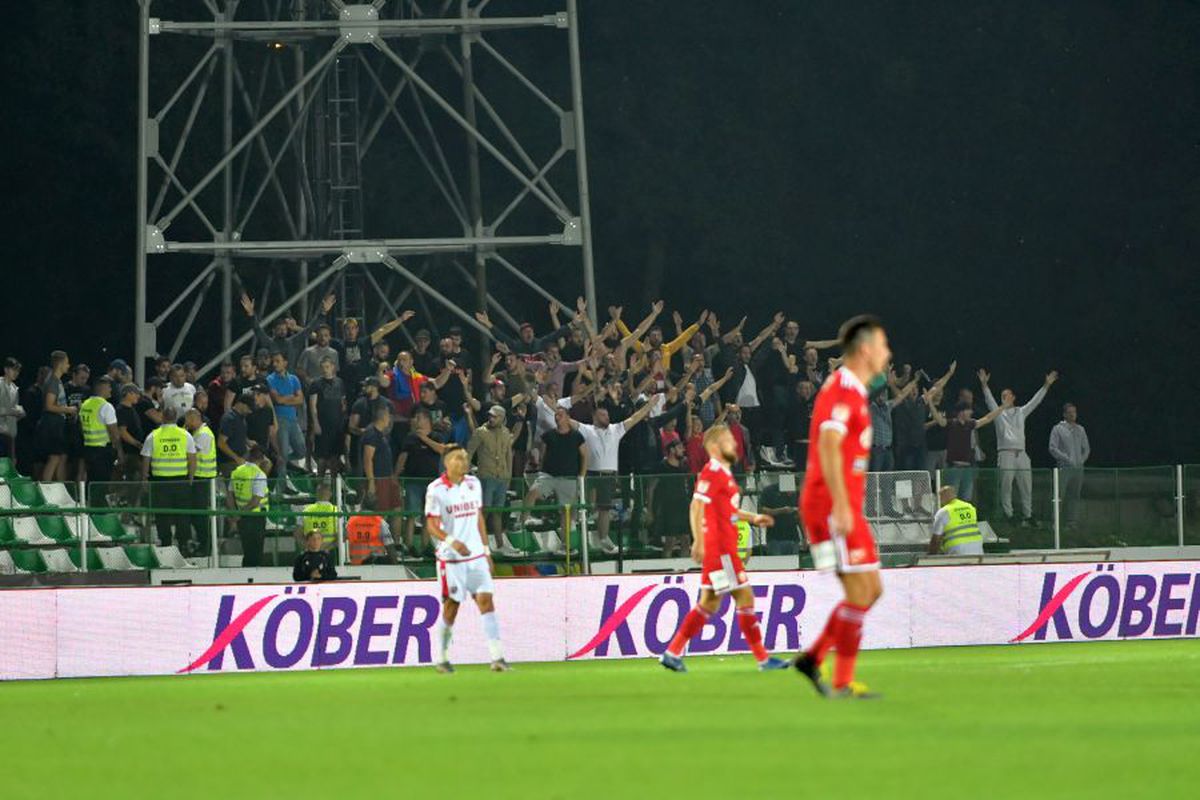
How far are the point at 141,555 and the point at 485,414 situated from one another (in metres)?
5.88

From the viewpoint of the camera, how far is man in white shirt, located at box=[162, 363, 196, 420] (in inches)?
1150

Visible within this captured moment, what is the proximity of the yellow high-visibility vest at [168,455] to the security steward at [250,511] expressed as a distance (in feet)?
3.41

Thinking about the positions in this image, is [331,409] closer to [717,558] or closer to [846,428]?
[717,558]

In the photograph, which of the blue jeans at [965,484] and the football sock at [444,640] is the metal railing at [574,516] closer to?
the blue jeans at [965,484]

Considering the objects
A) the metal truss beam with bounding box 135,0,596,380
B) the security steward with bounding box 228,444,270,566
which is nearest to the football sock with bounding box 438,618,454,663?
the security steward with bounding box 228,444,270,566

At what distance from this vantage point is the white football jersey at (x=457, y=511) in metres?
21.5

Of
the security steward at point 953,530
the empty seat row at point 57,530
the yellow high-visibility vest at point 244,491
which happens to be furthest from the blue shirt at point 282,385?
the security steward at point 953,530

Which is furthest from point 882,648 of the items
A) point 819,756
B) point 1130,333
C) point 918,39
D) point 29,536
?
point 918,39

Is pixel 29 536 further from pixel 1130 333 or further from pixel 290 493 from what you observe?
pixel 1130 333

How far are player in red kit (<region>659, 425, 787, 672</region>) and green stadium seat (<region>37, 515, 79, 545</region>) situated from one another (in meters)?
9.61

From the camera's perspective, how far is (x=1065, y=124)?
5134 centimetres

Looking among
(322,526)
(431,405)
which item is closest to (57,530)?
(322,526)

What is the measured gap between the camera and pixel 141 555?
87.1 ft

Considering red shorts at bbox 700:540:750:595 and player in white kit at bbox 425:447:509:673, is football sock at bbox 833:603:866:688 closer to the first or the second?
red shorts at bbox 700:540:750:595
